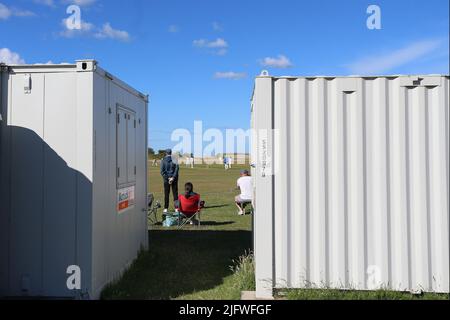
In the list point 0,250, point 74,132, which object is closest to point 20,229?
point 0,250

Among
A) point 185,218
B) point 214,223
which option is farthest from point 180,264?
point 214,223

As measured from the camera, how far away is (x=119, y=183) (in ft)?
22.2

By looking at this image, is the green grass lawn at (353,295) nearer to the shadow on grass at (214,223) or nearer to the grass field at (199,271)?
the grass field at (199,271)

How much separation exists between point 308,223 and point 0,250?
12.3 ft

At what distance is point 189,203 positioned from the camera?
1125 cm

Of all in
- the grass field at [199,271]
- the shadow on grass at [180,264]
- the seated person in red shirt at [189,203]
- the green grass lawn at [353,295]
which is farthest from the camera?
the seated person in red shirt at [189,203]

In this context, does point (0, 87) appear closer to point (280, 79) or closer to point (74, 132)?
point (74, 132)

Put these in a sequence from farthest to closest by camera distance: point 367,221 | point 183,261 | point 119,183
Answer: point 183,261
point 119,183
point 367,221

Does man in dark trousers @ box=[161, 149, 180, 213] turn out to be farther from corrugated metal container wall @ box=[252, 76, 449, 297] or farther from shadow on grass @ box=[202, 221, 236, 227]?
corrugated metal container wall @ box=[252, 76, 449, 297]

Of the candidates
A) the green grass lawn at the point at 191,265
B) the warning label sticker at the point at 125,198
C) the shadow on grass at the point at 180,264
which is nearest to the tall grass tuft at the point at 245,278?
the green grass lawn at the point at 191,265

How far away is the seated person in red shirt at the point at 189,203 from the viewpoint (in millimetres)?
11211

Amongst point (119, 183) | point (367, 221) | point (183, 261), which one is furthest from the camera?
point (183, 261)

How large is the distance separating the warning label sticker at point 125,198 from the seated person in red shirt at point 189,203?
138 inches

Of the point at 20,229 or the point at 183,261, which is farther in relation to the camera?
the point at 183,261
